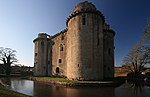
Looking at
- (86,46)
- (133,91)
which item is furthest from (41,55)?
(133,91)

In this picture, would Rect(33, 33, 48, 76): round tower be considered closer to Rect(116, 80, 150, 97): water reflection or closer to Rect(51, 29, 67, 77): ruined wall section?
Rect(51, 29, 67, 77): ruined wall section

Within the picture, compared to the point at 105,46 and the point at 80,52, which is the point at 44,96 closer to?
the point at 80,52

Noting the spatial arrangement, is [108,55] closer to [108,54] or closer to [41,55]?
[108,54]

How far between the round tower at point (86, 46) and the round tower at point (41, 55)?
17.5 m

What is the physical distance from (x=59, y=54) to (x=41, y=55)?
9.46m

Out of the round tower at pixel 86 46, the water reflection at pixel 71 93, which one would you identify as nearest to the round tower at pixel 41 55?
the round tower at pixel 86 46

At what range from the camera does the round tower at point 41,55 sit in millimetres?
42406

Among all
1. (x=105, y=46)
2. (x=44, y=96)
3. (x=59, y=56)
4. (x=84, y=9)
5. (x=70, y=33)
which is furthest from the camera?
(x=59, y=56)

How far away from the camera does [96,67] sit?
24453 millimetres

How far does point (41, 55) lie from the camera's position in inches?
1695

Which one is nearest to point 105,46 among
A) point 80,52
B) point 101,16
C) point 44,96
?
point 101,16

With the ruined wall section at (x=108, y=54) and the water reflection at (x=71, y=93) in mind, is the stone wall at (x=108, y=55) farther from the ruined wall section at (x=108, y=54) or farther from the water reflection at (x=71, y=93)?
the water reflection at (x=71, y=93)

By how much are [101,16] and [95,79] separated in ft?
36.3

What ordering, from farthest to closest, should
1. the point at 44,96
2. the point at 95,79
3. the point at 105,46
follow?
the point at 105,46
the point at 95,79
the point at 44,96
